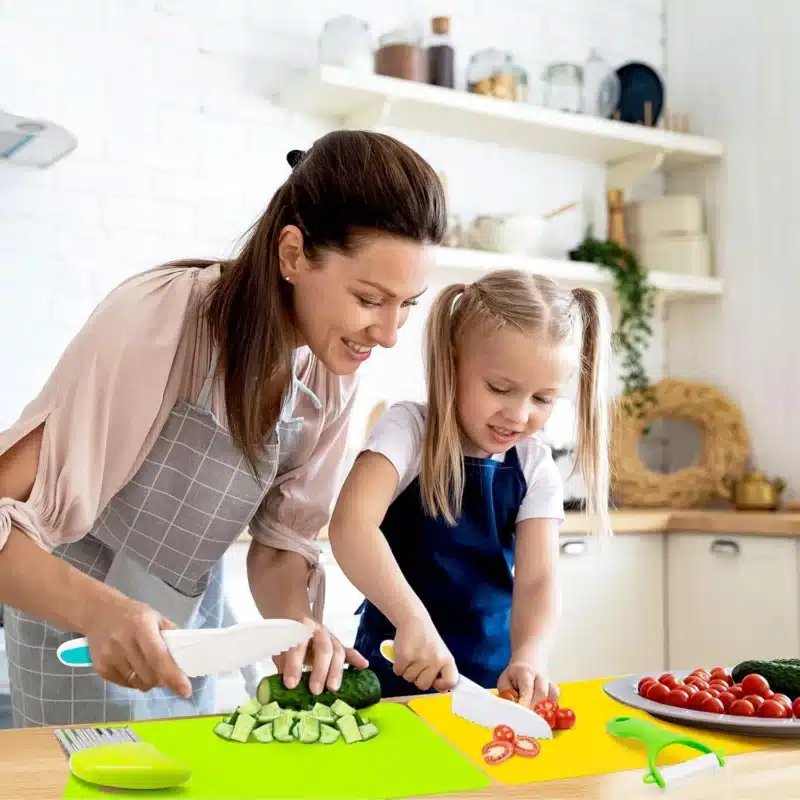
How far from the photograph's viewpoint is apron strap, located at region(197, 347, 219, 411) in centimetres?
127

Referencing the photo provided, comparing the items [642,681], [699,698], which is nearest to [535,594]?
[642,681]

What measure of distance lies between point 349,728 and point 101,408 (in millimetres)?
432

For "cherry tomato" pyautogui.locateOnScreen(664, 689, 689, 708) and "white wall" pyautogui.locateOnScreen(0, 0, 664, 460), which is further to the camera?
"white wall" pyautogui.locateOnScreen(0, 0, 664, 460)

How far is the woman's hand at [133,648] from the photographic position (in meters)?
0.90

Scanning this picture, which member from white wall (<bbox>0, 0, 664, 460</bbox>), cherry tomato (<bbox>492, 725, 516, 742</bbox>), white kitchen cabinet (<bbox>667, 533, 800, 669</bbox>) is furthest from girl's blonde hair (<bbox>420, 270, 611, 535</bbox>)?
white wall (<bbox>0, 0, 664, 460</bbox>)

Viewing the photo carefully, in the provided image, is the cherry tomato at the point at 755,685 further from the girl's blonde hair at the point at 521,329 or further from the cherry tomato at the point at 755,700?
the girl's blonde hair at the point at 521,329

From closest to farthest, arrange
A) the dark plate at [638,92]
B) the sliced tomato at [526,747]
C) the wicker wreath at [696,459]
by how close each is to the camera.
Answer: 1. the sliced tomato at [526,747]
2. the wicker wreath at [696,459]
3. the dark plate at [638,92]

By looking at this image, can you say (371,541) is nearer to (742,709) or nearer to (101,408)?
(101,408)

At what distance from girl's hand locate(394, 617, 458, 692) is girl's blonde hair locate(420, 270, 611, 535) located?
288mm

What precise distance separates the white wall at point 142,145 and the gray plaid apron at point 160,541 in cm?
139

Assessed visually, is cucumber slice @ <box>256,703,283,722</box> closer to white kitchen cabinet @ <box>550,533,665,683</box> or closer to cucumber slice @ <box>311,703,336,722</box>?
cucumber slice @ <box>311,703,336,722</box>

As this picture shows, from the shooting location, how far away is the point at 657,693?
109cm

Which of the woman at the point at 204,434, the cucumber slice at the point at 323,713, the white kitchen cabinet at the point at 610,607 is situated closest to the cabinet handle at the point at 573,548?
the white kitchen cabinet at the point at 610,607

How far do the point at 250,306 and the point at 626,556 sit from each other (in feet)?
6.13
